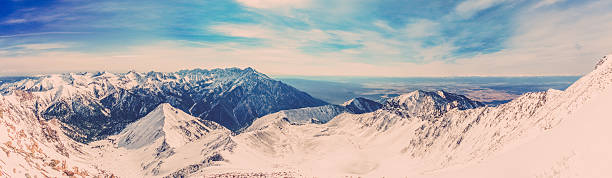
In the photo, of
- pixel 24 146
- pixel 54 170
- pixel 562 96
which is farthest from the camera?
pixel 562 96

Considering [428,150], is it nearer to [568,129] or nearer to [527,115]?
[527,115]

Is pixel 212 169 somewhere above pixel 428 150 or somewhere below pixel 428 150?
below

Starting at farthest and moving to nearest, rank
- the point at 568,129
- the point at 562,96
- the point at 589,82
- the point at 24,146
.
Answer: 1. the point at 562,96
2. the point at 589,82
3. the point at 568,129
4. the point at 24,146

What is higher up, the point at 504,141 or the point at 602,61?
the point at 602,61

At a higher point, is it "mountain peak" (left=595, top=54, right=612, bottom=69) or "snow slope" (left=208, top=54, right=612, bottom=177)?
"mountain peak" (left=595, top=54, right=612, bottom=69)

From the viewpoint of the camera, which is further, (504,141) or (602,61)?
(504,141)

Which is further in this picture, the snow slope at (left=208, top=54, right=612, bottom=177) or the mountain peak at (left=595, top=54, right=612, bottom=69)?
the mountain peak at (left=595, top=54, right=612, bottom=69)

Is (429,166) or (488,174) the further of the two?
(429,166)

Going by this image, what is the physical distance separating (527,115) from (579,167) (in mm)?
84012

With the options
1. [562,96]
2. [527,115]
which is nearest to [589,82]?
[562,96]

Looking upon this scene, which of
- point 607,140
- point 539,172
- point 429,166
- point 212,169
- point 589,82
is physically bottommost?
point 212,169

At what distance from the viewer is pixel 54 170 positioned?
122ft

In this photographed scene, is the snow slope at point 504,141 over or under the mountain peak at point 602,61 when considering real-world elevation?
under

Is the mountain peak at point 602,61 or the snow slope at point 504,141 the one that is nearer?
the snow slope at point 504,141
